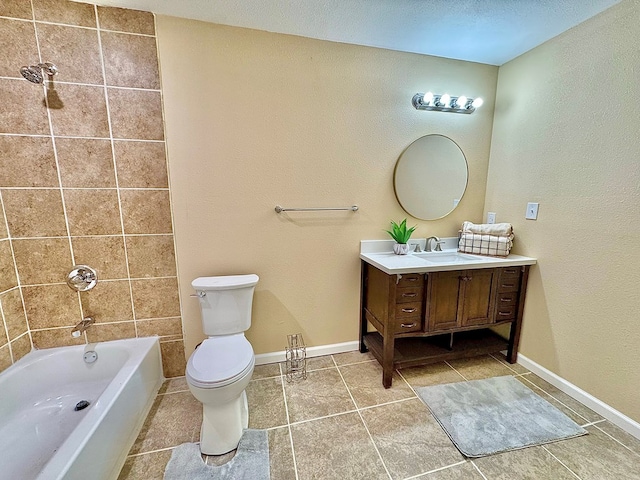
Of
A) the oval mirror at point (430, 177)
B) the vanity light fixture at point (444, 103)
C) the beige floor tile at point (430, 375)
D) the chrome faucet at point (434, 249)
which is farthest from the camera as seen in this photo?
the chrome faucet at point (434, 249)

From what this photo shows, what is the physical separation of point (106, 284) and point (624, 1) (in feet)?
11.1

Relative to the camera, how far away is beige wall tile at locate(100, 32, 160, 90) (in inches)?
60.4

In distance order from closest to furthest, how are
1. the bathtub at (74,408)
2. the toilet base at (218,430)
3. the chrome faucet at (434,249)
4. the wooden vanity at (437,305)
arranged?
1. the bathtub at (74,408)
2. the toilet base at (218,430)
3. the wooden vanity at (437,305)
4. the chrome faucet at (434,249)

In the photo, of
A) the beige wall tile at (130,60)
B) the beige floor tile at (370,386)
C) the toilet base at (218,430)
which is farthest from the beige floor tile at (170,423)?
the beige wall tile at (130,60)

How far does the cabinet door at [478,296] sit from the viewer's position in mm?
1845

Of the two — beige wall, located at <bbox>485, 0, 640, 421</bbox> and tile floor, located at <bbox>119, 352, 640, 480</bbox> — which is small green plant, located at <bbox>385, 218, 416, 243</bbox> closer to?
beige wall, located at <bbox>485, 0, 640, 421</bbox>

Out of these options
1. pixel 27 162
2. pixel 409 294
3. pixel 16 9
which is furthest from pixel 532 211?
pixel 16 9

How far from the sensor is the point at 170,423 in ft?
4.99

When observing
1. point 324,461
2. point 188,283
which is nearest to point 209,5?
point 188,283

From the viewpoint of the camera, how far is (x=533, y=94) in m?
1.91

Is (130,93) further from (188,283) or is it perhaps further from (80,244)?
(188,283)

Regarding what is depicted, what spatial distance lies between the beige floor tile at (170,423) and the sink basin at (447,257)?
5.99 ft

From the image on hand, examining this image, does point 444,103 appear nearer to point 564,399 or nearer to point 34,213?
point 564,399

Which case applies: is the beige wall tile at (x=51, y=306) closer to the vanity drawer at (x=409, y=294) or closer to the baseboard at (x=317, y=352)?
the baseboard at (x=317, y=352)
